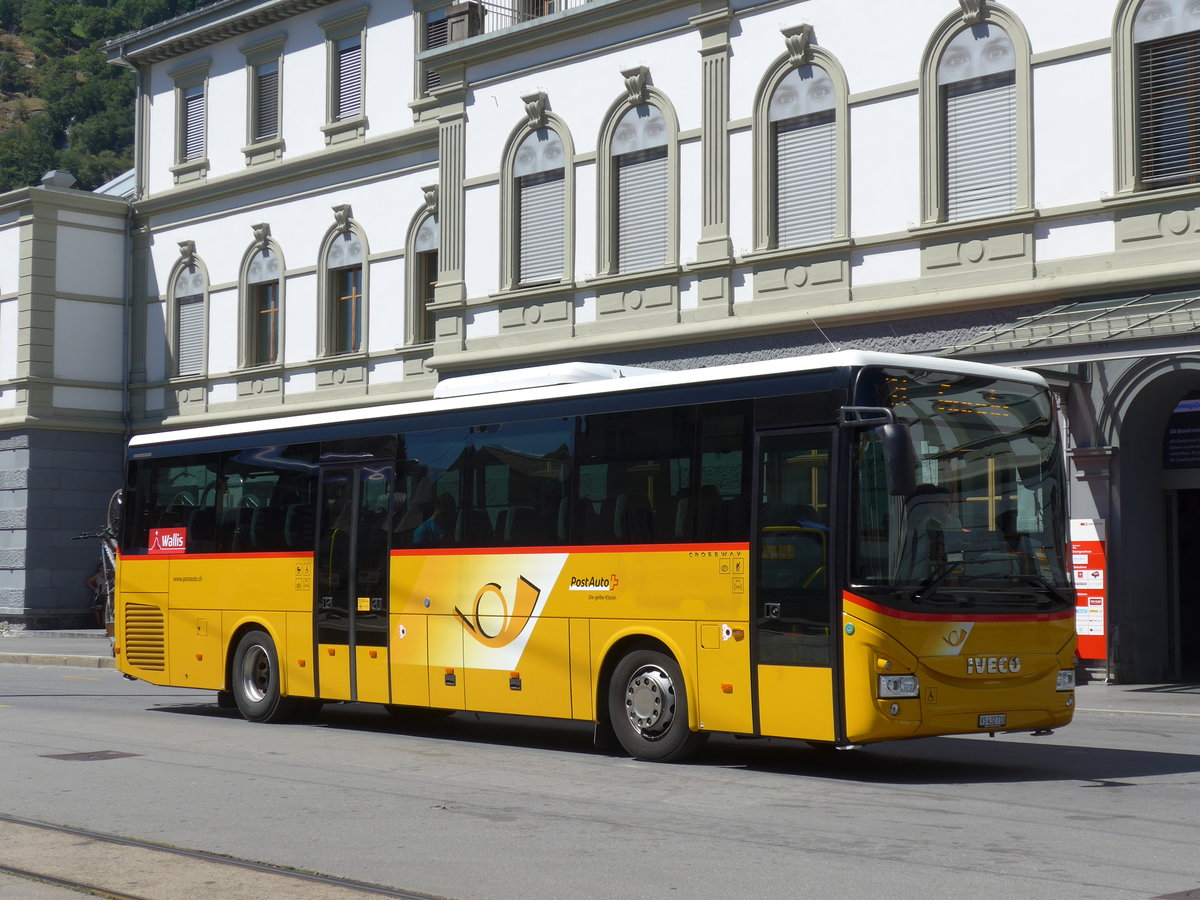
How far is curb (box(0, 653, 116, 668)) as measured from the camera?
26.6 meters

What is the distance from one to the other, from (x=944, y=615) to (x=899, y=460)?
3.96ft

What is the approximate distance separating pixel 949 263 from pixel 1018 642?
9425 millimetres

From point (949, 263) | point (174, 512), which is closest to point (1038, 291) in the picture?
point (949, 263)

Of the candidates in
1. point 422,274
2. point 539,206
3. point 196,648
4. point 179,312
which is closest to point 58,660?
point 422,274

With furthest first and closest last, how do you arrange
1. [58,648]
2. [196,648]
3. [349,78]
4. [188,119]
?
1. [188,119]
2. [349,78]
3. [58,648]
4. [196,648]

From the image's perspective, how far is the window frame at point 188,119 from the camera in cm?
3456

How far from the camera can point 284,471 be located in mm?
16188

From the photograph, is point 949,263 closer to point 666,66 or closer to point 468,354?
point 666,66

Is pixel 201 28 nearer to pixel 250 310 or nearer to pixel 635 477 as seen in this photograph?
pixel 250 310

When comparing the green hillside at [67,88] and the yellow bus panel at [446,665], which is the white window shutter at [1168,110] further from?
the green hillside at [67,88]

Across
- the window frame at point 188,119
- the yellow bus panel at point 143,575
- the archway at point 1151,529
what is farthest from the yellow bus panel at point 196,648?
the window frame at point 188,119

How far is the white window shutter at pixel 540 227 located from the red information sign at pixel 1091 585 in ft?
29.7

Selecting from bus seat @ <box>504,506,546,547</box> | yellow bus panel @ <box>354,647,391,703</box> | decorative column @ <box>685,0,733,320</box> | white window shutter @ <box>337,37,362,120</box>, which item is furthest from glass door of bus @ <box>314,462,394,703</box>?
white window shutter @ <box>337,37,362,120</box>

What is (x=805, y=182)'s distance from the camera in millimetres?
21891
